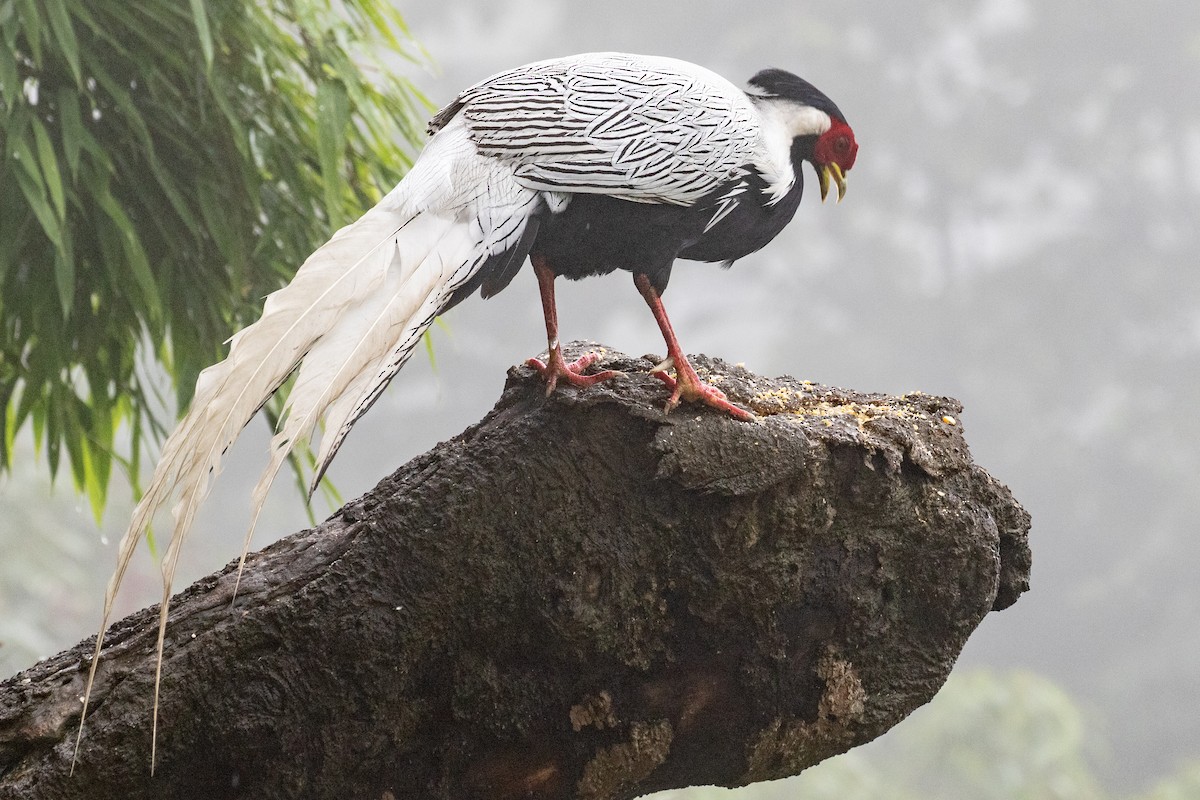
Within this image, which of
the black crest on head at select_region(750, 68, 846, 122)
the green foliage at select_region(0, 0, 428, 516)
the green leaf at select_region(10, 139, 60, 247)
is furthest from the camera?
the green foliage at select_region(0, 0, 428, 516)

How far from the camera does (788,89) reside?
154cm

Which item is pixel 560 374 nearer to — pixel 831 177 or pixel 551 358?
pixel 551 358

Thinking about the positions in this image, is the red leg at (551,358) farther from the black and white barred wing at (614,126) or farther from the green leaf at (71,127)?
the green leaf at (71,127)

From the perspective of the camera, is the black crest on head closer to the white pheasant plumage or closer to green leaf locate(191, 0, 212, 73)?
the white pheasant plumage

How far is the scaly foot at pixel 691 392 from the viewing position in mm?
1332

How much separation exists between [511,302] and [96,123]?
9.02 meters

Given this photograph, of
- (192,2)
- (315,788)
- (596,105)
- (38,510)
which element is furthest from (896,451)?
(38,510)

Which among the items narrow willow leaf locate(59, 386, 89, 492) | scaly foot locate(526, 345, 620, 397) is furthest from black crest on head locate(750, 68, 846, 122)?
narrow willow leaf locate(59, 386, 89, 492)

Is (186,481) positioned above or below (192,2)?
below

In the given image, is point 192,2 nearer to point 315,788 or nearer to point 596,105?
point 596,105

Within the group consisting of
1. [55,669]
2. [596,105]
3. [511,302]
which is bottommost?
[55,669]

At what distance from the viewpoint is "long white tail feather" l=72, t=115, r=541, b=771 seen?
105 centimetres

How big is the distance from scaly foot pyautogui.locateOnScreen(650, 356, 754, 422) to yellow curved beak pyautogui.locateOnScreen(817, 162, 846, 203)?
1.41 ft

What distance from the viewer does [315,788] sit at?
1.24m
